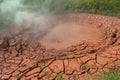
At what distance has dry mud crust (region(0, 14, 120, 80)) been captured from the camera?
442 centimetres

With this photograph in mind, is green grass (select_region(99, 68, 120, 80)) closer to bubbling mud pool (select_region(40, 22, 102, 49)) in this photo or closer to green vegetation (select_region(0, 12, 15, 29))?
bubbling mud pool (select_region(40, 22, 102, 49))

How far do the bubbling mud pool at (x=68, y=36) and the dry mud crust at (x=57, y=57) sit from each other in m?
0.14

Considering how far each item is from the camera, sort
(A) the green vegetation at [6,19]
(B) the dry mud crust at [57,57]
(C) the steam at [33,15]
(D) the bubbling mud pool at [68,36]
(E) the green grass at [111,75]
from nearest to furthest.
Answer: (E) the green grass at [111,75] → (B) the dry mud crust at [57,57] → (D) the bubbling mud pool at [68,36] → (C) the steam at [33,15] → (A) the green vegetation at [6,19]

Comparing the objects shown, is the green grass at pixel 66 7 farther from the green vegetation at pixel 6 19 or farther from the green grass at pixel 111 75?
the green grass at pixel 111 75

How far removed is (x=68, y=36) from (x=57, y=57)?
3.39ft

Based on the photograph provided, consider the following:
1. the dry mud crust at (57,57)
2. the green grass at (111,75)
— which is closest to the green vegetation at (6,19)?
the dry mud crust at (57,57)

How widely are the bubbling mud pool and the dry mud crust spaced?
5.4 inches

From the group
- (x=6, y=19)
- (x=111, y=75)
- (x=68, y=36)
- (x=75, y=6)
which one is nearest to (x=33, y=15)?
(x=6, y=19)

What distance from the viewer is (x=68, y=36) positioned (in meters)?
5.76

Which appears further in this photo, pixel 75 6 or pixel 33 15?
pixel 75 6

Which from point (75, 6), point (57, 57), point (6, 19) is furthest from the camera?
point (75, 6)

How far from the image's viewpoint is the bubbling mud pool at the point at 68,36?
547 centimetres

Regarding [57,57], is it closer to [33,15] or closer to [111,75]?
[111,75]

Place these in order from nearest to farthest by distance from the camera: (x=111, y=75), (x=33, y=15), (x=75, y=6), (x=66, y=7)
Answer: (x=111, y=75)
(x=33, y=15)
(x=75, y=6)
(x=66, y=7)
